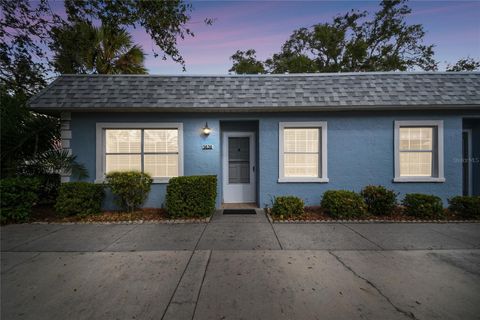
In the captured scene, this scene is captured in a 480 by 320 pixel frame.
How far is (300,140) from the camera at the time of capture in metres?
6.72

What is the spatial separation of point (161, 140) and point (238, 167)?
105 inches

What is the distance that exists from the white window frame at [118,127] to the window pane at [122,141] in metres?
0.13

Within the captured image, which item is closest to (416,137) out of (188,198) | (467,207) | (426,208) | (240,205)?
(467,207)

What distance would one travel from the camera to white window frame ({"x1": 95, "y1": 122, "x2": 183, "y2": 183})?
6.40 m

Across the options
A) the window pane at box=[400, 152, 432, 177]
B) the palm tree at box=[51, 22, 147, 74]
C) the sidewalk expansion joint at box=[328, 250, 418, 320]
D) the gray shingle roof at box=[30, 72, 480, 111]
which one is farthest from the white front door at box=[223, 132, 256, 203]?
the palm tree at box=[51, 22, 147, 74]

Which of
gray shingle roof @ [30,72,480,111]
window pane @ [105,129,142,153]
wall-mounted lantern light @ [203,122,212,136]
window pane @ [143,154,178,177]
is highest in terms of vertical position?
gray shingle roof @ [30,72,480,111]

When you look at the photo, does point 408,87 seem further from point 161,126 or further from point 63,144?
point 63,144

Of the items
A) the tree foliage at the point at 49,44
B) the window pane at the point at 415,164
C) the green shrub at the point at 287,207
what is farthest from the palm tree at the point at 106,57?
the window pane at the point at 415,164

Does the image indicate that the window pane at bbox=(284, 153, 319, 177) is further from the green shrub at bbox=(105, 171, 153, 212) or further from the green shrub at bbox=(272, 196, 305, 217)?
the green shrub at bbox=(105, 171, 153, 212)

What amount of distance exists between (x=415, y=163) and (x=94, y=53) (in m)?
13.6

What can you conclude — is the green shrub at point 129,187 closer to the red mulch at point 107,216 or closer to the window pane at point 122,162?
the red mulch at point 107,216

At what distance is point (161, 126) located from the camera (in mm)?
6574

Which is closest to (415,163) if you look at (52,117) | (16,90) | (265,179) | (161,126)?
(265,179)

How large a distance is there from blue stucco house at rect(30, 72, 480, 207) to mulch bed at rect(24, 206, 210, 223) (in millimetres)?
652
